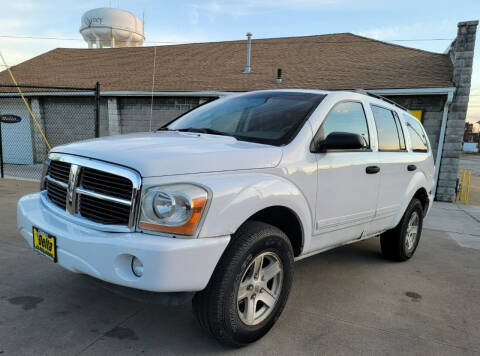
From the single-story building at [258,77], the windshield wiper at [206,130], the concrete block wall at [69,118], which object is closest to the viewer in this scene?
the windshield wiper at [206,130]

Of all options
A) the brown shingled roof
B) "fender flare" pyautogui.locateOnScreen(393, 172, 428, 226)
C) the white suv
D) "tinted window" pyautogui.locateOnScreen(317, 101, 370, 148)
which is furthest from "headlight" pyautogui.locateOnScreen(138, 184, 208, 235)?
the brown shingled roof

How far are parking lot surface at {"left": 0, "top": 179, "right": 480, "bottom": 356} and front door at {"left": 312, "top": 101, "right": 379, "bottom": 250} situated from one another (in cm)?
61

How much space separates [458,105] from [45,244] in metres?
10.5

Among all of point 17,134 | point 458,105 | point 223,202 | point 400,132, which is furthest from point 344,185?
point 17,134

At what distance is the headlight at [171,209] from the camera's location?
2.04 meters

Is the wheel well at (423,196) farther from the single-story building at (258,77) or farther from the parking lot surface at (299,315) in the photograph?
the single-story building at (258,77)

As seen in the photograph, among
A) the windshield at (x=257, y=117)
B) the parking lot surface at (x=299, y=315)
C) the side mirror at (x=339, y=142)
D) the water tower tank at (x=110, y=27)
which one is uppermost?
the water tower tank at (x=110, y=27)

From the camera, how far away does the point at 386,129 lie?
3936 mm

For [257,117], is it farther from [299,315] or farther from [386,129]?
[299,315]

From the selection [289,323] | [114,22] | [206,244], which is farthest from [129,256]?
[114,22]

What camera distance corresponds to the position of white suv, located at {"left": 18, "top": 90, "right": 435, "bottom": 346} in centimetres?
205

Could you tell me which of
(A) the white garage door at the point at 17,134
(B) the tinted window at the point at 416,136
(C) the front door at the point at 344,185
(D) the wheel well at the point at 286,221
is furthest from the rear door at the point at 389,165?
(A) the white garage door at the point at 17,134

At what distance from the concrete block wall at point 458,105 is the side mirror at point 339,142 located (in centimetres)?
849

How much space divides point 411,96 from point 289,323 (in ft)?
30.2
